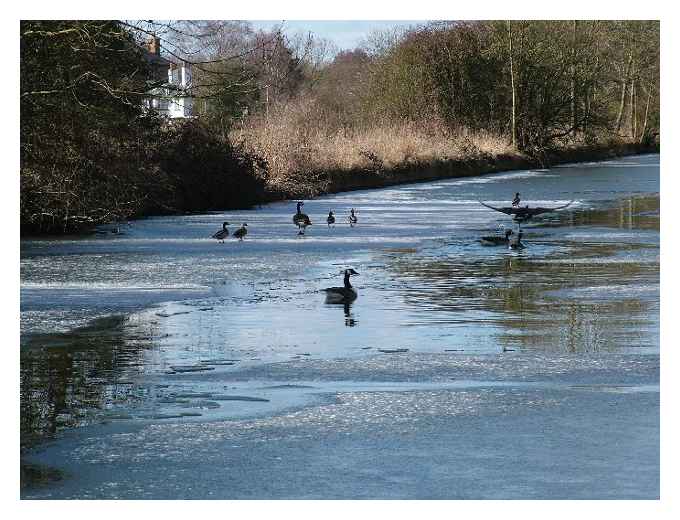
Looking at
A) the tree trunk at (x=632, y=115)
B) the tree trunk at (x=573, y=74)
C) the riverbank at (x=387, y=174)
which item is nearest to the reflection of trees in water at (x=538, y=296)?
the riverbank at (x=387, y=174)

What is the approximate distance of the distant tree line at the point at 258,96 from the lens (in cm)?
1547

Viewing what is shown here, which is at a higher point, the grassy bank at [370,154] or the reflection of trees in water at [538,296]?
the grassy bank at [370,154]

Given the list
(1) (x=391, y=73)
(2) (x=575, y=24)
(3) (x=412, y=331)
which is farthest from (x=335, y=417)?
(2) (x=575, y=24)

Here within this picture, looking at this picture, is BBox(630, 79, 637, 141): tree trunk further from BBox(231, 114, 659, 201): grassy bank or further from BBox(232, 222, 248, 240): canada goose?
BBox(232, 222, 248, 240): canada goose

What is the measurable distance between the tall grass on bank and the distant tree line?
0.80 ft

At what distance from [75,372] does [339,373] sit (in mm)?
1876

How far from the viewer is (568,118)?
170ft

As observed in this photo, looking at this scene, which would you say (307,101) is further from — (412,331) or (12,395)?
(12,395)

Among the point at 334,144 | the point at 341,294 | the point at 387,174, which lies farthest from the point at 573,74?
the point at 341,294

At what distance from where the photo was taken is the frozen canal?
6266 mm

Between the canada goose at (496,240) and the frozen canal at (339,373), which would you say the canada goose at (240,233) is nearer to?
the frozen canal at (339,373)

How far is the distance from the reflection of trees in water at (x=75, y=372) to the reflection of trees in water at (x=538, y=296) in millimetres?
2951

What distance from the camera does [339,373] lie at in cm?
891
